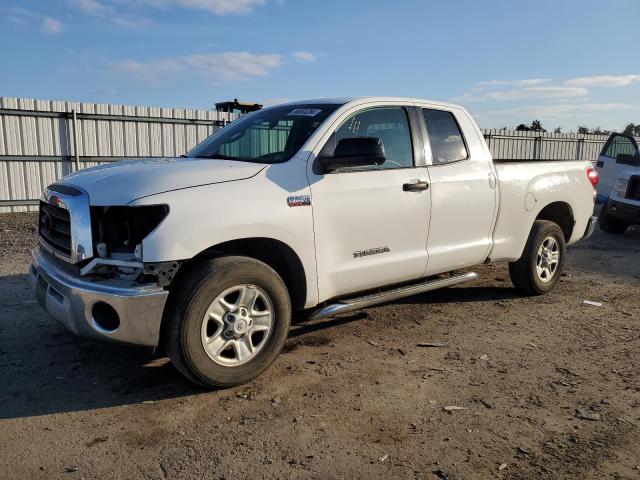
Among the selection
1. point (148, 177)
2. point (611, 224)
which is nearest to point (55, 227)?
point (148, 177)

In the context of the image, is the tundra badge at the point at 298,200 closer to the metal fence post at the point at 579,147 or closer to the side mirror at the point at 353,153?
→ the side mirror at the point at 353,153

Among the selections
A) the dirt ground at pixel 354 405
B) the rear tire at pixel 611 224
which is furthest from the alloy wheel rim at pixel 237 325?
the rear tire at pixel 611 224

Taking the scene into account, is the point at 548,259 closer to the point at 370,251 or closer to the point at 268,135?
the point at 370,251

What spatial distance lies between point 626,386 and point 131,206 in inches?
139

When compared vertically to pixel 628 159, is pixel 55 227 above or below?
below

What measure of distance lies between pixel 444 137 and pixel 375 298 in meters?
1.71

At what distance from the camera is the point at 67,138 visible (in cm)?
1230

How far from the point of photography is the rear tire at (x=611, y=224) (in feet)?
34.6

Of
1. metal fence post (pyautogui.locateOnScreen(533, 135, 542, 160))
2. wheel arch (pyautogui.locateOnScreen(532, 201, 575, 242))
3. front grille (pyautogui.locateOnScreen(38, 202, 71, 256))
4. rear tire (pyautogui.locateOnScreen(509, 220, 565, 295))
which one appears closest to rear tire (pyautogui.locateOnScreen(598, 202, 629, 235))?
wheel arch (pyautogui.locateOnScreen(532, 201, 575, 242))

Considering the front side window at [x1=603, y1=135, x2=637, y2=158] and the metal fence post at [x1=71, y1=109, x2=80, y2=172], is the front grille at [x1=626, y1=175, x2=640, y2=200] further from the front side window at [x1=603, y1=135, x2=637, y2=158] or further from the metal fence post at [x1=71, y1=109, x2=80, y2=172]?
the metal fence post at [x1=71, y1=109, x2=80, y2=172]

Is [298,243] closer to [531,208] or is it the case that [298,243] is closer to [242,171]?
[242,171]

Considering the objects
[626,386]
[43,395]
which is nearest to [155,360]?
[43,395]

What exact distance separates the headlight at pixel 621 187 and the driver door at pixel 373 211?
269 inches

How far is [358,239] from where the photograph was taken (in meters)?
4.16
